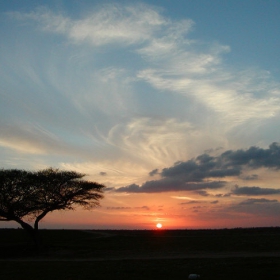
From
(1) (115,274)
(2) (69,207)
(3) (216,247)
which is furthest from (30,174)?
(1) (115,274)

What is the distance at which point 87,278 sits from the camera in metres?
23.3

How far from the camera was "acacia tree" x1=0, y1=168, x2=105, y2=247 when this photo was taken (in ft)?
158

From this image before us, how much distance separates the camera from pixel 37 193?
49.4 metres

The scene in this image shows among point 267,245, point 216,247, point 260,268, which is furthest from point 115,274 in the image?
point 267,245

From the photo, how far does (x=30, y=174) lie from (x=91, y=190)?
27.8ft

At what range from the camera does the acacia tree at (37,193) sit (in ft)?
158

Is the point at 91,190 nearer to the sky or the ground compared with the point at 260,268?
nearer to the sky

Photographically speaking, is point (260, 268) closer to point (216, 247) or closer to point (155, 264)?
point (155, 264)

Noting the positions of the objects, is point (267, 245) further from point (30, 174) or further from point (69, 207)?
point (30, 174)

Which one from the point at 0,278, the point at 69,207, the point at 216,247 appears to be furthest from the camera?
the point at 69,207

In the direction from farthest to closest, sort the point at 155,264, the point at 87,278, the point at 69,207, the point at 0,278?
the point at 69,207 < the point at 155,264 < the point at 0,278 < the point at 87,278

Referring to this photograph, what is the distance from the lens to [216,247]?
43156 mm

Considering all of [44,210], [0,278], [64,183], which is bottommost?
[0,278]

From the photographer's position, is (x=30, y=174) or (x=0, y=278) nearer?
(x=0, y=278)
